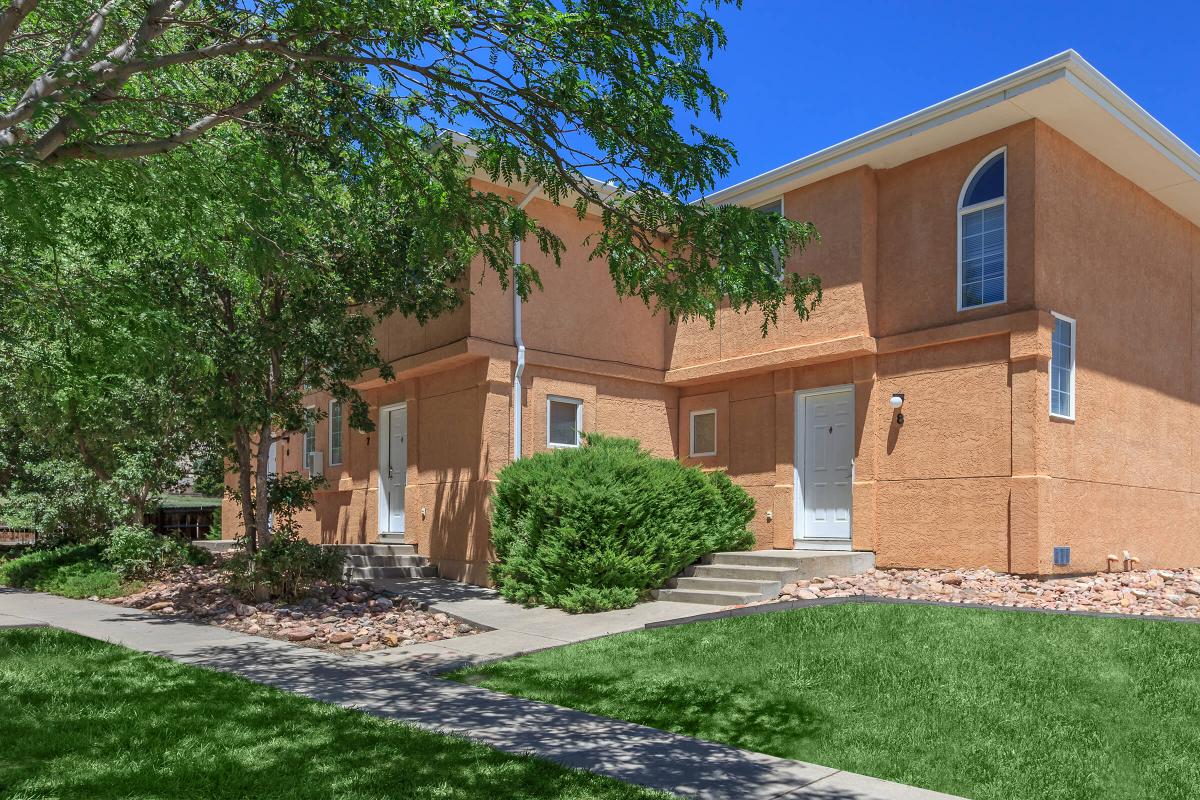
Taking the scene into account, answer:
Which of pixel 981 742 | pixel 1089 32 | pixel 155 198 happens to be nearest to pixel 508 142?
pixel 155 198

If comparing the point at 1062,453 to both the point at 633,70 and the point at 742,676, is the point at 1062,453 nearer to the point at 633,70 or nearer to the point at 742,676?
the point at 742,676

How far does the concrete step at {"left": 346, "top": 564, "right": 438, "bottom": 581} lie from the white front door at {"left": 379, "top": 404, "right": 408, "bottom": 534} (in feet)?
5.02

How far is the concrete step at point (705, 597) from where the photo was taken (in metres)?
11.2

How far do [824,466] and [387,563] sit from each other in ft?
23.0

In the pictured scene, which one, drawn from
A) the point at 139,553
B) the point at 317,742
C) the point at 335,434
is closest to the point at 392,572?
the point at 139,553

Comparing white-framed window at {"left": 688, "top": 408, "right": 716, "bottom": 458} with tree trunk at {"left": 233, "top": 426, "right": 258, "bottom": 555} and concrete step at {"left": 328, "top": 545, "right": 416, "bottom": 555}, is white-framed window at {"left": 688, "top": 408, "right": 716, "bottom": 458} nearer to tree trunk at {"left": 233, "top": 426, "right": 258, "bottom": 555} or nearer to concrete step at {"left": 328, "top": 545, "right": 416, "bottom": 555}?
concrete step at {"left": 328, "top": 545, "right": 416, "bottom": 555}

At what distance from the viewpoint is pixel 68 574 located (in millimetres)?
14797

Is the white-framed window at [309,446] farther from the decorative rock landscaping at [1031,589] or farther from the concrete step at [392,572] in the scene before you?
the decorative rock landscaping at [1031,589]

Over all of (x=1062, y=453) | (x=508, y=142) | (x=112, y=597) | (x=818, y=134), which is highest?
(x=818, y=134)

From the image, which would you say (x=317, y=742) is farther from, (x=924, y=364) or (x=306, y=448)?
(x=306, y=448)

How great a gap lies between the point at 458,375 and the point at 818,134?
652cm

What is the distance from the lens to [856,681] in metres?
7.08

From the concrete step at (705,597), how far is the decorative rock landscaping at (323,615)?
102 inches

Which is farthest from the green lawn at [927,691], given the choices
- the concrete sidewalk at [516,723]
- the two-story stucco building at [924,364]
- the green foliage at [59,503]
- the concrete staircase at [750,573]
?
the green foliage at [59,503]
